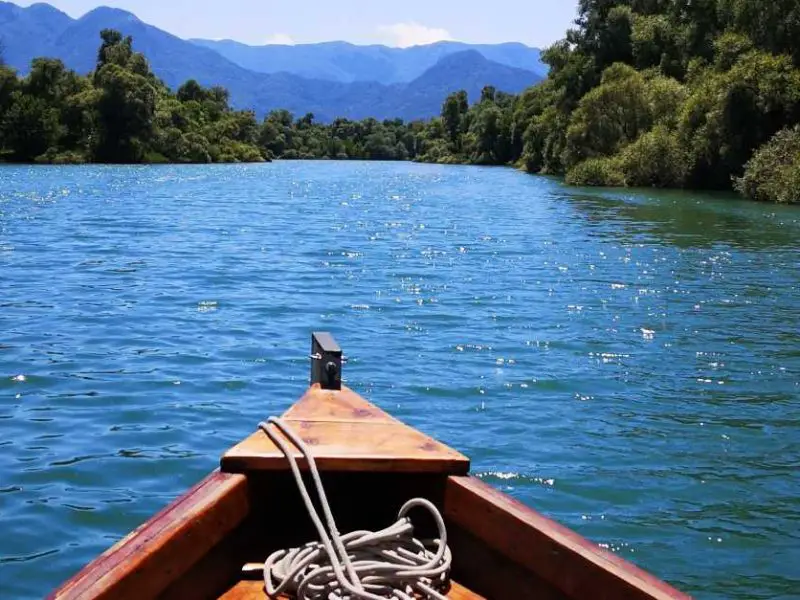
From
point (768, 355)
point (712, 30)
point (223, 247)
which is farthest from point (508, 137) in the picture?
point (768, 355)

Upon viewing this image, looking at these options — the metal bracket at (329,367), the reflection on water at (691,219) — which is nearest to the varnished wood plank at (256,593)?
the metal bracket at (329,367)

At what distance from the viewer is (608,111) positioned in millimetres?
54812

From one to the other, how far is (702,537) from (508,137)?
10785 centimetres

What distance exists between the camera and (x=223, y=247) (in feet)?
73.7

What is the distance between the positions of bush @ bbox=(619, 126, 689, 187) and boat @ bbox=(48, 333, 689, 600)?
45433 mm

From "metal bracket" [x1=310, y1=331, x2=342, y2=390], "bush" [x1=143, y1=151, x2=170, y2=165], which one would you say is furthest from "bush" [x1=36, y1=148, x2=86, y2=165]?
"metal bracket" [x1=310, y1=331, x2=342, y2=390]

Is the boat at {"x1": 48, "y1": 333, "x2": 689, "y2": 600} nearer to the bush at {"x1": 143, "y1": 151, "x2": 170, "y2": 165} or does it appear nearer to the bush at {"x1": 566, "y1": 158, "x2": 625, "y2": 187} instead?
the bush at {"x1": 566, "y1": 158, "x2": 625, "y2": 187}

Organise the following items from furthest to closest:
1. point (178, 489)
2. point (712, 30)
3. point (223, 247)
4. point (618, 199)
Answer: point (712, 30) < point (618, 199) < point (223, 247) < point (178, 489)

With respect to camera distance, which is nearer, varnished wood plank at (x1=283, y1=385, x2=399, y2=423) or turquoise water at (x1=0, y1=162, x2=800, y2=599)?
varnished wood plank at (x1=283, y1=385, x2=399, y2=423)

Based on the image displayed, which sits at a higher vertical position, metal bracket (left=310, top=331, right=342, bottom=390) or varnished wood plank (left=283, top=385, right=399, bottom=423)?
metal bracket (left=310, top=331, right=342, bottom=390)

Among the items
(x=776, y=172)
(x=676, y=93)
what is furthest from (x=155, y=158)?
(x=776, y=172)

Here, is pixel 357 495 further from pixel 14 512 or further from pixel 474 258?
pixel 474 258

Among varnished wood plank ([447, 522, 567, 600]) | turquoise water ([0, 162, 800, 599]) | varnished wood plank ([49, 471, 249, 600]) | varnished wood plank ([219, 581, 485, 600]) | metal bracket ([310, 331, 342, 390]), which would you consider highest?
metal bracket ([310, 331, 342, 390])

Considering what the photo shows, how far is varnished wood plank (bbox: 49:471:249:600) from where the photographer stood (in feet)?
10.7
